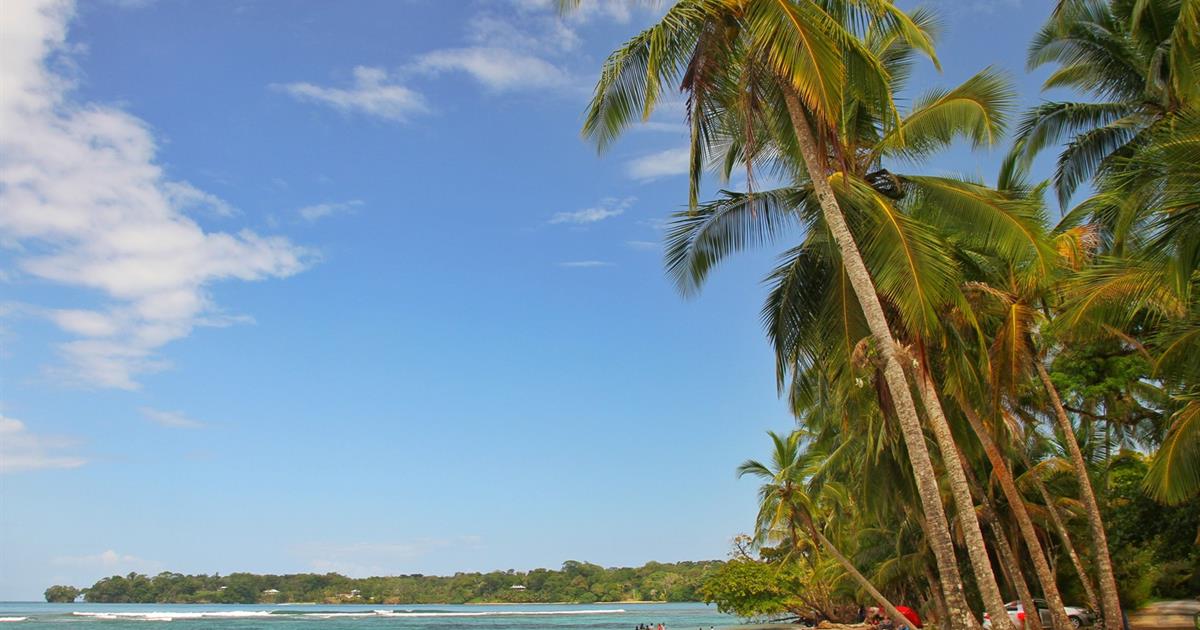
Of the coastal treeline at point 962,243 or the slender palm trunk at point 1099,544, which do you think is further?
the slender palm trunk at point 1099,544

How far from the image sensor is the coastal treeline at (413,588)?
13950 cm

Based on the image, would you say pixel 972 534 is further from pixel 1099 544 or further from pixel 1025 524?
pixel 1099 544

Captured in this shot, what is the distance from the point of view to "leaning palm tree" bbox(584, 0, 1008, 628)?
922 cm

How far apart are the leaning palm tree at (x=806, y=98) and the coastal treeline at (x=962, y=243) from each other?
3cm

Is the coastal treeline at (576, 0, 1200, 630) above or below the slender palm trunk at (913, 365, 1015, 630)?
above

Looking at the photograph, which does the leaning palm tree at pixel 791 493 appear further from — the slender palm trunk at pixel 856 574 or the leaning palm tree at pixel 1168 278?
the leaning palm tree at pixel 1168 278

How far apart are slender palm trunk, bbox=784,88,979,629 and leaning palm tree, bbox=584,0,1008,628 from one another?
0.05 ft

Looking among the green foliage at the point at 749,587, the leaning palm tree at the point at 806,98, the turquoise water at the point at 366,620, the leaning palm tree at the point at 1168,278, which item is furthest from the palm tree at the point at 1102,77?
the turquoise water at the point at 366,620

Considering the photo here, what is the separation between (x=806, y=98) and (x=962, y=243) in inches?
244

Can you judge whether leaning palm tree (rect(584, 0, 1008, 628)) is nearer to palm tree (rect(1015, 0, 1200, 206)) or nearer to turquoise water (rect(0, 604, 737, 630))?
palm tree (rect(1015, 0, 1200, 206))

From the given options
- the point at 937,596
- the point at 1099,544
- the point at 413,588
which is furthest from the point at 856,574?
the point at 413,588

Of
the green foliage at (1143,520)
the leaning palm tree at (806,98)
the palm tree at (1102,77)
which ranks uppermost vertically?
the palm tree at (1102,77)

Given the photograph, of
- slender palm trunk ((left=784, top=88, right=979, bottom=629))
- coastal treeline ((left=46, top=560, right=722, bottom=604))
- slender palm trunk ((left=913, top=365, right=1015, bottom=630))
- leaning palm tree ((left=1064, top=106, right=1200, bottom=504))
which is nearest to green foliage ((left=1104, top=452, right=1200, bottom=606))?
leaning palm tree ((left=1064, top=106, right=1200, bottom=504))

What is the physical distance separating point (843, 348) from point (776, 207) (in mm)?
2255
